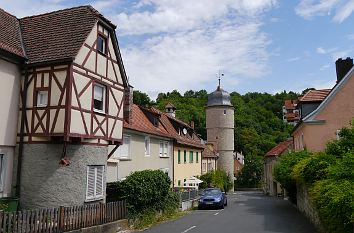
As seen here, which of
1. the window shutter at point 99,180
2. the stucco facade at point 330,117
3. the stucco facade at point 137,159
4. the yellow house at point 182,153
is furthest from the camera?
the yellow house at point 182,153

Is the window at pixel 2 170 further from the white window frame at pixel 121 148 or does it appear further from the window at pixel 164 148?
the window at pixel 164 148

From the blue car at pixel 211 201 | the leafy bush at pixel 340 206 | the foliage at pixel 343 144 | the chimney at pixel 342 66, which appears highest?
the chimney at pixel 342 66

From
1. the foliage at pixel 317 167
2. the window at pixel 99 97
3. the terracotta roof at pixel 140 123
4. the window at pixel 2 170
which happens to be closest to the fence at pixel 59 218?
the window at pixel 2 170

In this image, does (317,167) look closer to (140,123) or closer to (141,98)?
(140,123)

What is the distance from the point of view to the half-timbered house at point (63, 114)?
1547cm

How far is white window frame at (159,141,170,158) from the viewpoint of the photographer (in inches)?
1277

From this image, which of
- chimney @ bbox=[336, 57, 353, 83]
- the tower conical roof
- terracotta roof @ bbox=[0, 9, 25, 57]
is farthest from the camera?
the tower conical roof

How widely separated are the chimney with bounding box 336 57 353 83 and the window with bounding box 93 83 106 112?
63.4 feet

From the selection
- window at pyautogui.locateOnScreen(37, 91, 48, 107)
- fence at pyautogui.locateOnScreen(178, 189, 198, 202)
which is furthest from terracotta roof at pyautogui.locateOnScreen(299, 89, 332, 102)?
window at pyautogui.locateOnScreen(37, 91, 48, 107)

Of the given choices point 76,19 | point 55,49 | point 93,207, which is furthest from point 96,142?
point 76,19

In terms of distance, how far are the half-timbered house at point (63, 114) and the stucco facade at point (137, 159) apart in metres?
6.03

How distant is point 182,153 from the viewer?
38.6 metres

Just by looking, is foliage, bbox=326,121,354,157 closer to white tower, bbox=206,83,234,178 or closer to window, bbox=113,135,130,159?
window, bbox=113,135,130,159

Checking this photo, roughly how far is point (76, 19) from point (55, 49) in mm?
2017
